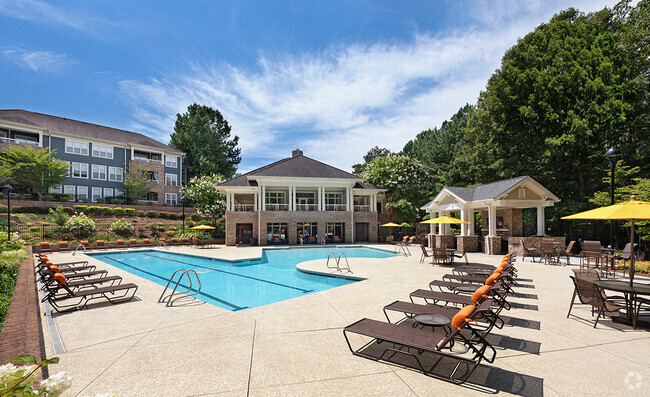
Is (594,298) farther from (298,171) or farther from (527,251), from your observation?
(298,171)

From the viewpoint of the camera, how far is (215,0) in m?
12.9

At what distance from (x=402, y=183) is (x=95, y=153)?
134 ft

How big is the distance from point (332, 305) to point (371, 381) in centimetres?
360

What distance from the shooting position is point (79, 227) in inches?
1099

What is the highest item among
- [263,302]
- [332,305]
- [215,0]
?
[215,0]

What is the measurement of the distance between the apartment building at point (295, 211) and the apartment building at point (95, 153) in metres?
20.6

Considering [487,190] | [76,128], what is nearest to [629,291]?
[487,190]

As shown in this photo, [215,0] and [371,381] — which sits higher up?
[215,0]

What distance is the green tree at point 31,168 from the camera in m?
31.8

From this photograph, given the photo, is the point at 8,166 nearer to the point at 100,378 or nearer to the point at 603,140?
the point at 100,378

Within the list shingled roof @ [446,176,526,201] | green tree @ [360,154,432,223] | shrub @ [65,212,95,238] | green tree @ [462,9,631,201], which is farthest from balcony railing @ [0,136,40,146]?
green tree @ [462,9,631,201]

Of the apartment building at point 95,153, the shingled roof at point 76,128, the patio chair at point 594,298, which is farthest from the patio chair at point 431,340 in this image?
the shingled roof at point 76,128

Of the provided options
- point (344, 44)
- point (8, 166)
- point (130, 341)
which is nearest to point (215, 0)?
point (344, 44)

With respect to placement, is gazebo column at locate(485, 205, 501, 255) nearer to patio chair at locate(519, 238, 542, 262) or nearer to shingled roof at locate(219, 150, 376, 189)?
patio chair at locate(519, 238, 542, 262)
